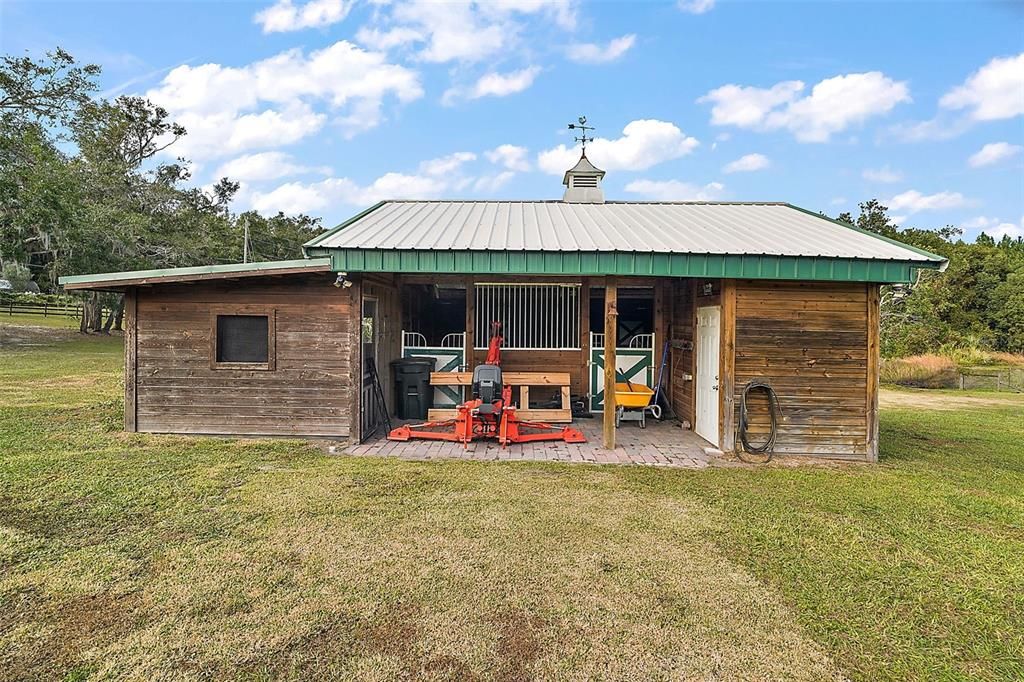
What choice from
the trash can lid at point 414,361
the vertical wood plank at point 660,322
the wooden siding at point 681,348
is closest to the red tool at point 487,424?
the trash can lid at point 414,361

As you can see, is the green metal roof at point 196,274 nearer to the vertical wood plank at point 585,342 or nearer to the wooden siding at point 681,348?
the vertical wood plank at point 585,342

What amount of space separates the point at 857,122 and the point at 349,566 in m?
18.8

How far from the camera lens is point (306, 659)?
2285 millimetres

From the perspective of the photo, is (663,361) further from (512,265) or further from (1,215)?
(1,215)

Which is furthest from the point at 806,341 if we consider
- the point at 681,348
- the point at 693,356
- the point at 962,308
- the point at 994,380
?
the point at 962,308

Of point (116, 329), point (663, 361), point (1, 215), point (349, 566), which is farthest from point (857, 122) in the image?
point (116, 329)

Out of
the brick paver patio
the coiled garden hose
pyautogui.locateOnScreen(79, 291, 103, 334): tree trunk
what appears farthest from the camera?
pyautogui.locateOnScreen(79, 291, 103, 334): tree trunk

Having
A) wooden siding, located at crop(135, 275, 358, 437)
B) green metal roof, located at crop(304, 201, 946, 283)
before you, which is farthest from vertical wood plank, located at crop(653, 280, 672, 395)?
wooden siding, located at crop(135, 275, 358, 437)

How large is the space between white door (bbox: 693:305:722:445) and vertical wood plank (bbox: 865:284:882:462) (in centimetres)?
149

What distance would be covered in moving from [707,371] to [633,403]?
3.45 ft

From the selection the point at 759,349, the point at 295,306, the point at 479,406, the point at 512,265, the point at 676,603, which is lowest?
the point at 676,603

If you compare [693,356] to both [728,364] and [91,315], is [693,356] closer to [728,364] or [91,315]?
[728,364]

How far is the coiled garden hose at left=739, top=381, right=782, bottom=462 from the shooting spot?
18.6ft

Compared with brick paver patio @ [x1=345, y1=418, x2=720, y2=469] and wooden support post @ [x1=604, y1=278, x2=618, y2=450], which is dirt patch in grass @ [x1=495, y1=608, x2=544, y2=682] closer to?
brick paver patio @ [x1=345, y1=418, x2=720, y2=469]
